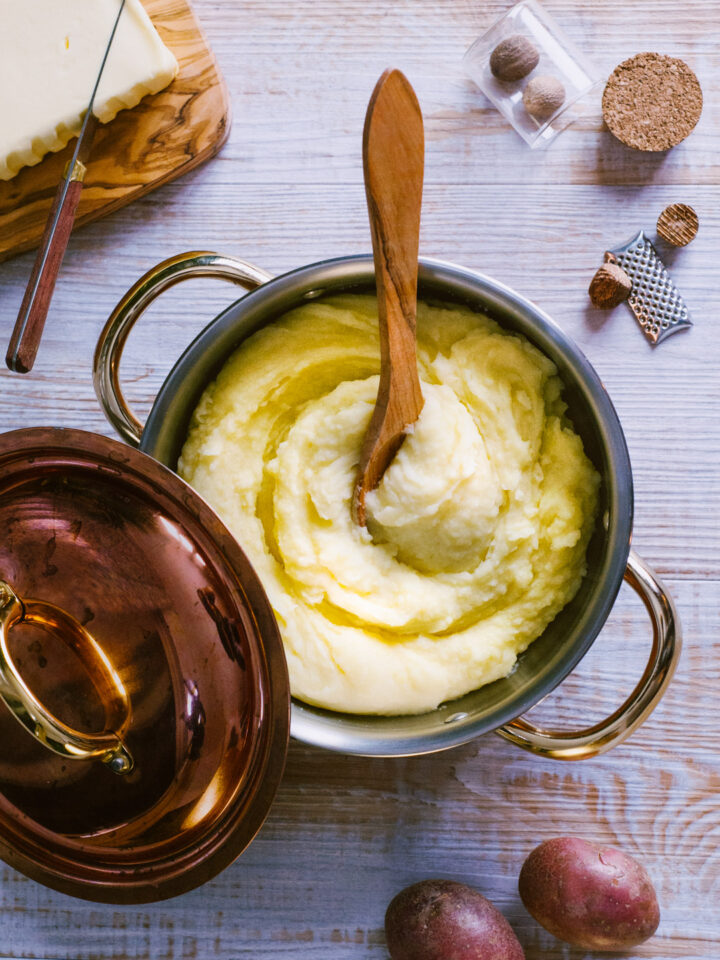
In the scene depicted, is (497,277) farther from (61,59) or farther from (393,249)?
(61,59)

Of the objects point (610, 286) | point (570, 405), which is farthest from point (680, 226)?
point (570, 405)

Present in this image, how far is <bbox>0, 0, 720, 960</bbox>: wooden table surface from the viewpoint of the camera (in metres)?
1.14

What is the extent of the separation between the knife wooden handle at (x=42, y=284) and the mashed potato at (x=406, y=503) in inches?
8.1

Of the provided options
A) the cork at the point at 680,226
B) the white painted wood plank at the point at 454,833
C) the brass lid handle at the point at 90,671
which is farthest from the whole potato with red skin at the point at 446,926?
the cork at the point at 680,226

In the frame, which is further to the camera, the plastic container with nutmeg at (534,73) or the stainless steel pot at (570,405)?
the plastic container with nutmeg at (534,73)

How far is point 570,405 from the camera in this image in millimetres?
986

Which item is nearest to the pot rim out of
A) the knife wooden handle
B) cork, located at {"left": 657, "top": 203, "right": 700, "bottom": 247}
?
the knife wooden handle

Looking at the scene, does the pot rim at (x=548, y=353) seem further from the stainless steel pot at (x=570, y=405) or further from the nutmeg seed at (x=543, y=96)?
the nutmeg seed at (x=543, y=96)

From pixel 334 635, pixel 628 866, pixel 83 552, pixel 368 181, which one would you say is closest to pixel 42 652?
pixel 83 552

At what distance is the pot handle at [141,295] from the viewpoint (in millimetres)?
922

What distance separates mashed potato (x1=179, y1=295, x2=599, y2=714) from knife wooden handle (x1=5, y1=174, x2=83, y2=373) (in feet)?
0.68

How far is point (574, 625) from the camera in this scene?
948mm

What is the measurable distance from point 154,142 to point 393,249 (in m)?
0.48

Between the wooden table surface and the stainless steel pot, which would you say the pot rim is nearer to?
the stainless steel pot
